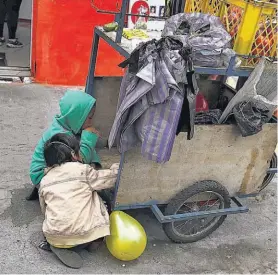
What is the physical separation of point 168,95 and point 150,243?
1.33 meters

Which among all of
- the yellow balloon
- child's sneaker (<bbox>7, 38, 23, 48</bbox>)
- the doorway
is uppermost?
the yellow balloon

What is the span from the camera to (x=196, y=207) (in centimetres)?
336

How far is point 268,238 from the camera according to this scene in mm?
3617

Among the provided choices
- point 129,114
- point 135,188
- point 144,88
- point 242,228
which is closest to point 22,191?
point 135,188

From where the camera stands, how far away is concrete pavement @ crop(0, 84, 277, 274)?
9.91ft

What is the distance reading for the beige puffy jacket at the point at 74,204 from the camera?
9.40 feet

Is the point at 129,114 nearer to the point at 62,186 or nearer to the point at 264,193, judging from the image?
the point at 62,186

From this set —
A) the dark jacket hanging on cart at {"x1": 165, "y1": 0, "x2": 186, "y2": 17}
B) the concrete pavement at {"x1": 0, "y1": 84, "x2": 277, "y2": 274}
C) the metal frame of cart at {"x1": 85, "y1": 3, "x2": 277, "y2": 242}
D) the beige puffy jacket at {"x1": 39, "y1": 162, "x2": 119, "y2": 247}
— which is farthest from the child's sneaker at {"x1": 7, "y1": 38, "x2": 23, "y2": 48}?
the beige puffy jacket at {"x1": 39, "y1": 162, "x2": 119, "y2": 247}

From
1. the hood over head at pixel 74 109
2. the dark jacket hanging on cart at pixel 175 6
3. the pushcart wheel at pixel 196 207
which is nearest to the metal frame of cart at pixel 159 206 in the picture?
the pushcart wheel at pixel 196 207

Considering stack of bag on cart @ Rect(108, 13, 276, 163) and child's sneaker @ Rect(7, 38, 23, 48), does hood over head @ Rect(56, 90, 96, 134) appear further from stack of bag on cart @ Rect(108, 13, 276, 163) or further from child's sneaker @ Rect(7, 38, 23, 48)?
child's sneaker @ Rect(7, 38, 23, 48)

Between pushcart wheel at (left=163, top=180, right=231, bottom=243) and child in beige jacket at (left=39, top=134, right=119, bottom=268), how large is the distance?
518mm

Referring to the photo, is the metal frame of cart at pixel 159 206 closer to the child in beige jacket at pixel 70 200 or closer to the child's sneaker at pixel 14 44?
the child in beige jacket at pixel 70 200

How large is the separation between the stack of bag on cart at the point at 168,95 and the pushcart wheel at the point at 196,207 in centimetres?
50

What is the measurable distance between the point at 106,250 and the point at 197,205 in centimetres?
81
